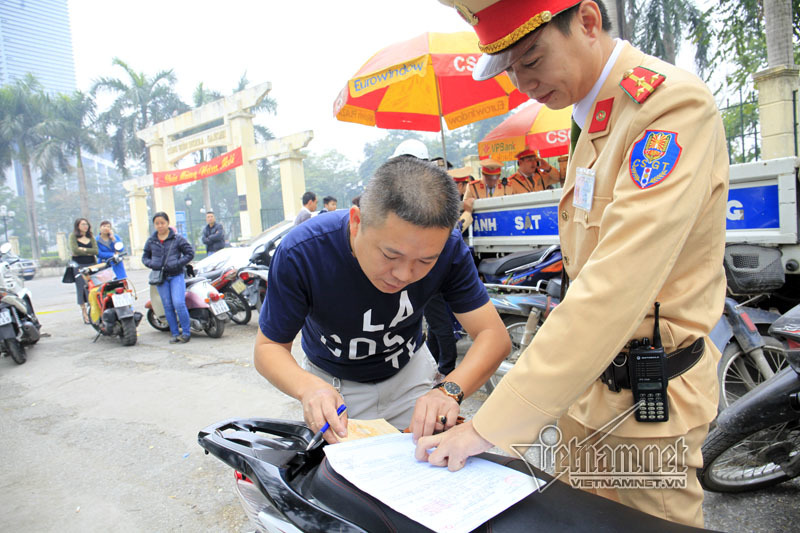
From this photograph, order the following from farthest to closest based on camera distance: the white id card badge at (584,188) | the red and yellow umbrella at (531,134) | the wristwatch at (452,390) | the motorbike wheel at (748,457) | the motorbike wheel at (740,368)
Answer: the red and yellow umbrella at (531,134) → the motorbike wheel at (740,368) → the motorbike wheel at (748,457) → the wristwatch at (452,390) → the white id card badge at (584,188)

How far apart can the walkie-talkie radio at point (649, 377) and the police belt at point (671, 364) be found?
2 cm

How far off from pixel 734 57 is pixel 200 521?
10.1 m

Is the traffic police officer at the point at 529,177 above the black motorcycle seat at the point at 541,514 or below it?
above

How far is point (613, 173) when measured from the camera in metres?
0.99

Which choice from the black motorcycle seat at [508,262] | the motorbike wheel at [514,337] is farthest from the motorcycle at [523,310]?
Answer: the black motorcycle seat at [508,262]

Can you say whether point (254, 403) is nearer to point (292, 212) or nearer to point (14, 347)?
point (14, 347)

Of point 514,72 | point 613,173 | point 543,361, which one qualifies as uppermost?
point 514,72

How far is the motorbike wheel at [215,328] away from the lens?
629 centimetres

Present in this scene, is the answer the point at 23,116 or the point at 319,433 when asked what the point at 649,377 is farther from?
the point at 23,116

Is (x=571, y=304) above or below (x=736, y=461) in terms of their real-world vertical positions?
above

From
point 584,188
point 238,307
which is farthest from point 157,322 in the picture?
point 584,188

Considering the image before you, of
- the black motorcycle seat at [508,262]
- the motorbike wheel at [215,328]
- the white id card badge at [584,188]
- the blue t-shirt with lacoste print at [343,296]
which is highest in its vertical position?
the white id card badge at [584,188]

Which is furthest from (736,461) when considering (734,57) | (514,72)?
(734,57)

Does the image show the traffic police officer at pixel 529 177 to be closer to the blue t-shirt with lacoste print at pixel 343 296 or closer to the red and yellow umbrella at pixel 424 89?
the red and yellow umbrella at pixel 424 89
